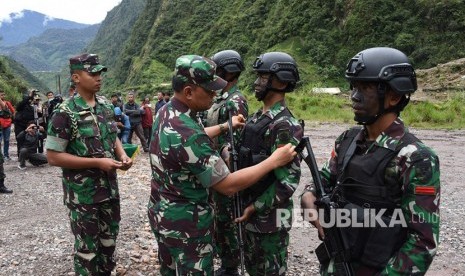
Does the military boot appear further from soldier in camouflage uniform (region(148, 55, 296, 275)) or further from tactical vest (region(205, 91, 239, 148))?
soldier in camouflage uniform (region(148, 55, 296, 275))

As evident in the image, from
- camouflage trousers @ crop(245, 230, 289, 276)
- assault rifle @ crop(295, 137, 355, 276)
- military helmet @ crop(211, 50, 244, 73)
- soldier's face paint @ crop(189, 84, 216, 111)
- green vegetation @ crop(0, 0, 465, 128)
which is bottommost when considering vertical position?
camouflage trousers @ crop(245, 230, 289, 276)

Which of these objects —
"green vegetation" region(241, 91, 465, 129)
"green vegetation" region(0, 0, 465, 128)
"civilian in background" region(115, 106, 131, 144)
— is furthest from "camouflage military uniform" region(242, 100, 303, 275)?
"green vegetation" region(0, 0, 465, 128)

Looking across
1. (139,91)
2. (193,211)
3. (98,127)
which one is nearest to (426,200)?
(193,211)

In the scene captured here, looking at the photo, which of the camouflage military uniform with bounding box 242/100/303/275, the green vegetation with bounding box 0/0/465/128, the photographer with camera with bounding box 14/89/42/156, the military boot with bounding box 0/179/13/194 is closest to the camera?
the camouflage military uniform with bounding box 242/100/303/275

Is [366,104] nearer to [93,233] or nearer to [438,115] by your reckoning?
[93,233]

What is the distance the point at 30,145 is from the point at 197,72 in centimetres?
904

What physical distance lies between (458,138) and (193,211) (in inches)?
530

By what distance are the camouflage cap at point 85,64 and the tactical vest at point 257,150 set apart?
1.49m

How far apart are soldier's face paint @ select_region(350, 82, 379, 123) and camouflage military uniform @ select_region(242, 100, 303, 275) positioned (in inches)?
28.8

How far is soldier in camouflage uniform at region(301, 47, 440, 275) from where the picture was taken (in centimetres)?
175

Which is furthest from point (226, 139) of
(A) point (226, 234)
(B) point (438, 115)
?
(B) point (438, 115)

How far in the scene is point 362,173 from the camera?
6.40 feet

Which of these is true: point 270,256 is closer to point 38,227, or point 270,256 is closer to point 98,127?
point 98,127

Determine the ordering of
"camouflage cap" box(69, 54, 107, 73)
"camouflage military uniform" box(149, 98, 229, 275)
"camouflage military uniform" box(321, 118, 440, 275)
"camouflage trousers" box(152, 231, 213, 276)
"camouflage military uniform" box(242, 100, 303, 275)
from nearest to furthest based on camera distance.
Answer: "camouflage military uniform" box(321, 118, 440, 275), "camouflage military uniform" box(149, 98, 229, 275), "camouflage trousers" box(152, 231, 213, 276), "camouflage military uniform" box(242, 100, 303, 275), "camouflage cap" box(69, 54, 107, 73)
